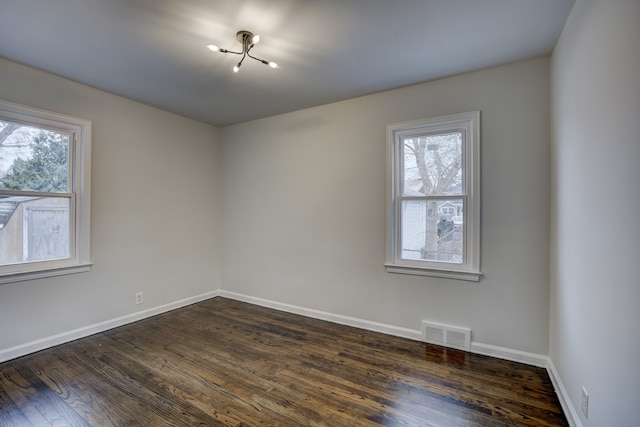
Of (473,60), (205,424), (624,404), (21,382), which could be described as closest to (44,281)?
(21,382)

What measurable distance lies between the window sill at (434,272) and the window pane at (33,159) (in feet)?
11.4

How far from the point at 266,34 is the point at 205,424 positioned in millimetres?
2675

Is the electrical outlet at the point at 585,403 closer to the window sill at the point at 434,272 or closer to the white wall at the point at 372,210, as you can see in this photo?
the white wall at the point at 372,210

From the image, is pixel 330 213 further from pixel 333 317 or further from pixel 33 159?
pixel 33 159

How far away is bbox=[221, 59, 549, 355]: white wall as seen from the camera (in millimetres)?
2562

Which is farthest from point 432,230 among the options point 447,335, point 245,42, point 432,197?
point 245,42

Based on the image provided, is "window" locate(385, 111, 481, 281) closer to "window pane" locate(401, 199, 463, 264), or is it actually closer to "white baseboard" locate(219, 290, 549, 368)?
"window pane" locate(401, 199, 463, 264)

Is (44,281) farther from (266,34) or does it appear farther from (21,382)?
(266,34)

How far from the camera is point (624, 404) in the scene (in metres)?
1.23

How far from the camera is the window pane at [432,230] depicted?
289 centimetres

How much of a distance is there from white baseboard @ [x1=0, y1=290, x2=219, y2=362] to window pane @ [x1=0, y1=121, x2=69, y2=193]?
→ 143 centimetres

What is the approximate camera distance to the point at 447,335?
2.88 meters

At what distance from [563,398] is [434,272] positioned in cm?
126

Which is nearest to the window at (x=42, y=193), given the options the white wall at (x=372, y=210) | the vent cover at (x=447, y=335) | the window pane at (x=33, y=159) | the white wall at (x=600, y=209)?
the window pane at (x=33, y=159)
